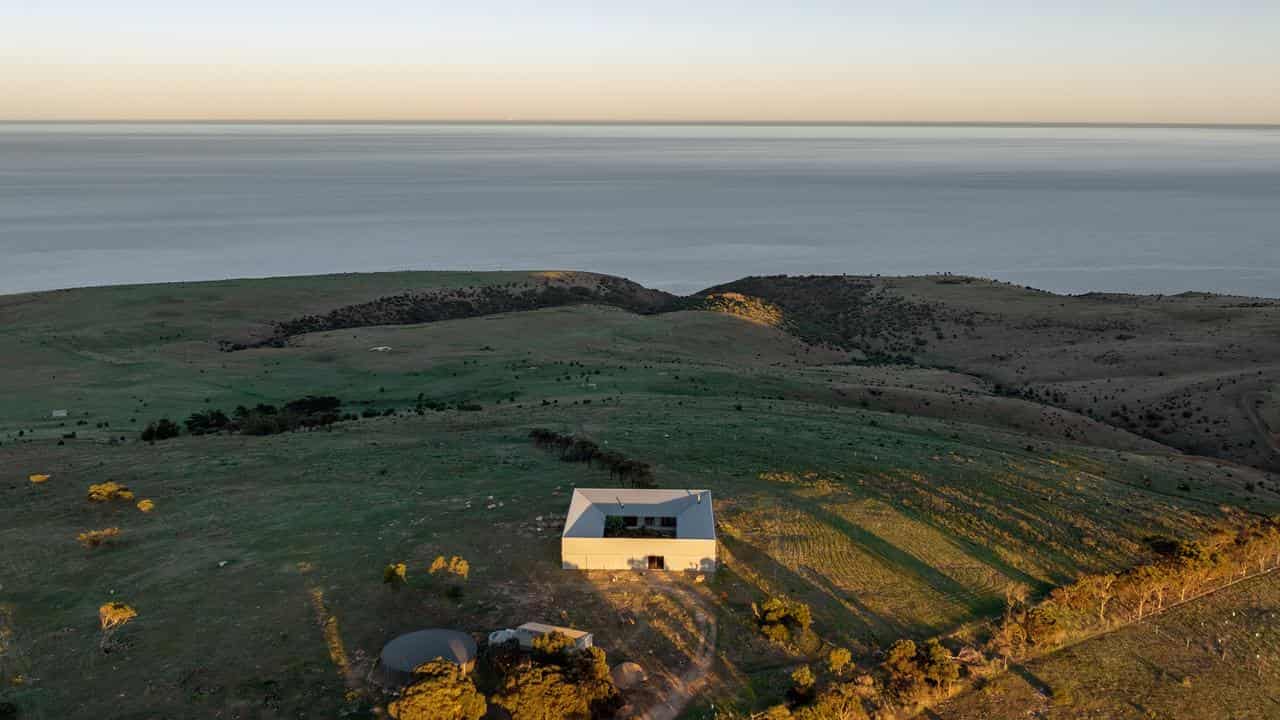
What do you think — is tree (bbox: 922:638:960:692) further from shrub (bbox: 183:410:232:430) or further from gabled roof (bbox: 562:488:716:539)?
shrub (bbox: 183:410:232:430)

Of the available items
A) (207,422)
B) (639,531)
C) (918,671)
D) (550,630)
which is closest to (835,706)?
(918,671)

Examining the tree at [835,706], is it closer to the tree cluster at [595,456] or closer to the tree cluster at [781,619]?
the tree cluster at [781,619]

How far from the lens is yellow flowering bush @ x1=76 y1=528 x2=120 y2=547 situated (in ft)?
108

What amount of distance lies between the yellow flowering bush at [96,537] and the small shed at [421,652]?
1512 cm

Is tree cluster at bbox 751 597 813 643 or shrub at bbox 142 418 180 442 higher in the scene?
shrub at bbox 142 418 180 442

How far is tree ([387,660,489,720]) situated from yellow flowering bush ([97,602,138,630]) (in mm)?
10719

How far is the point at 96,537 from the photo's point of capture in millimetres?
33094

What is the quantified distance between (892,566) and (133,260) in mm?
184173

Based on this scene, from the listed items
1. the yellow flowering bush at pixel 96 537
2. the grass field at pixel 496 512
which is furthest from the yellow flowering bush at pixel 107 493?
the yellow flowering bush at pixel 96 537

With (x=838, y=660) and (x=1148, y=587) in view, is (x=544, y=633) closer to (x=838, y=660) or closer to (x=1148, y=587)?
(x=838, y=660)

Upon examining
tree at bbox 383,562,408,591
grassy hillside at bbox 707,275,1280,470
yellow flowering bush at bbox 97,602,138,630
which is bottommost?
yellow flowering bush at bbox 97,602,138,630

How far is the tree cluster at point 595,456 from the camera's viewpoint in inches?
1561

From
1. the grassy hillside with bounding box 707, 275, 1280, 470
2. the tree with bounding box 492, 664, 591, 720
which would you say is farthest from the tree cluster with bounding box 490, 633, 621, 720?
the grassy hillside with bounding box 707, 275, 1280, 470

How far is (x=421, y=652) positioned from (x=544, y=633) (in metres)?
3.57
